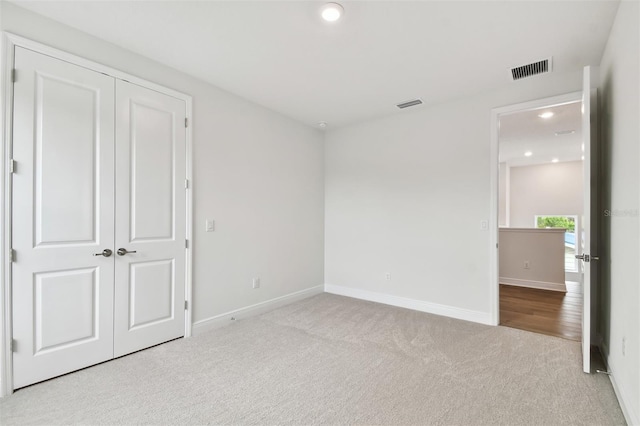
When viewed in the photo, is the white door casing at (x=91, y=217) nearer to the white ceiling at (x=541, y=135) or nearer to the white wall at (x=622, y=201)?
the white wall at (x=622, y=201)

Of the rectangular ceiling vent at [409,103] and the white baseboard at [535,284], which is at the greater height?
the rectangular ceiling vent at [409,103]

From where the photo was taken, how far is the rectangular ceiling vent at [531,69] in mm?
2811

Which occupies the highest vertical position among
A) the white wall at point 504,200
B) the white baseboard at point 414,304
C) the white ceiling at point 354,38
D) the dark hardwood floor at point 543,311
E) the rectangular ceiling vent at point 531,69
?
the white ceiling at point 354,38

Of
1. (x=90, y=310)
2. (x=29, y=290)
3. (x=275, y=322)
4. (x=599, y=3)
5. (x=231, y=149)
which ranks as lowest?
(x=275, y=322)

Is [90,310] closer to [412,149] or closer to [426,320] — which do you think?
[426,320]

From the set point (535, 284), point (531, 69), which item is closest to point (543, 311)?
point (535, 284)

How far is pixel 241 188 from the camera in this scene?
3.69m

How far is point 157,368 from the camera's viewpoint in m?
2.45

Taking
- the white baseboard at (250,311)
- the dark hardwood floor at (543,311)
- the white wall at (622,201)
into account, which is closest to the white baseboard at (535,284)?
the dark hardwood floor at (543,311)

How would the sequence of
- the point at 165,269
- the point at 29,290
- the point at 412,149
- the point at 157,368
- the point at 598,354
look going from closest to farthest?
1. the point at 29,290
2. the point at 157,368
3. the point at 598,354
4. the point at 165,269
5. the point at 412,149

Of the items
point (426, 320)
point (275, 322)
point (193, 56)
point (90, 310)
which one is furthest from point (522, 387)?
point (193, 56)

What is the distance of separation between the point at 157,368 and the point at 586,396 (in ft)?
10.3

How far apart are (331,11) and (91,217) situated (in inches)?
95.5

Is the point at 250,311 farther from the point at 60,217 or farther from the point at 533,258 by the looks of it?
the point at 533,258
